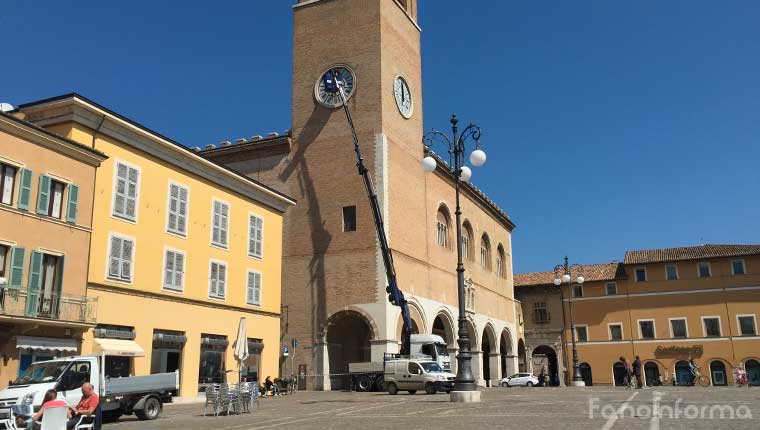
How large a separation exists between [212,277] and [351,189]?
39.1 ft

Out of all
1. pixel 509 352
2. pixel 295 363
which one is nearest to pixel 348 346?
pixel 295 363

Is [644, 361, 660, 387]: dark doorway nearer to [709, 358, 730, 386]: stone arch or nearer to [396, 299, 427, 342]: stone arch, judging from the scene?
[709, 358, 730, 386]: stone arch

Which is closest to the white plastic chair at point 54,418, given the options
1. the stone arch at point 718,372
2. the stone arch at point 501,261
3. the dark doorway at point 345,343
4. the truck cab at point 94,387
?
the truck cab at point 94,387

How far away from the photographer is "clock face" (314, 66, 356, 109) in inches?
1503

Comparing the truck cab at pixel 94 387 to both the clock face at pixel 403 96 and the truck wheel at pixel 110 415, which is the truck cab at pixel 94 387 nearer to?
the truck wheel at pixel 110 415

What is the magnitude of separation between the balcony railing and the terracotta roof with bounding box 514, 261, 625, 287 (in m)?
50.3

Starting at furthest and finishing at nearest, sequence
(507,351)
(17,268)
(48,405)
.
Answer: (507,351)
(17,268)
(48,405)


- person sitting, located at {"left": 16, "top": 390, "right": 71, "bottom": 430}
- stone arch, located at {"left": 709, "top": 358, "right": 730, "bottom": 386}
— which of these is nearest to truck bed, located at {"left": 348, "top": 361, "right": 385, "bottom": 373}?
person sitting, located at {"left": 16, "top": 390, "right": 71, "bottom": 430}

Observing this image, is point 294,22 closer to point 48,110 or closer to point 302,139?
point 302,139

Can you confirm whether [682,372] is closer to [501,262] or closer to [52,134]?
[501,262]

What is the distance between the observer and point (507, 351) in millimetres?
58875

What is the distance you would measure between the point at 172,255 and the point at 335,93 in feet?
54.6

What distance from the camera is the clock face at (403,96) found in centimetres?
3966

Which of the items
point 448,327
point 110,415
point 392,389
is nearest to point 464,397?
point 110,415
